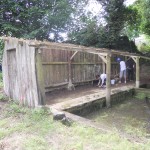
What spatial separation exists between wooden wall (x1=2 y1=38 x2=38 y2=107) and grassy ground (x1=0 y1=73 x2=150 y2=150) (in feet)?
3.60

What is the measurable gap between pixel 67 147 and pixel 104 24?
41.5ft

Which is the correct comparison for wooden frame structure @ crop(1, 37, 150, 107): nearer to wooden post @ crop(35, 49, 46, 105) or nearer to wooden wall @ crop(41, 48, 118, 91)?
wooden post @ crop(35, 49, 46, 105)

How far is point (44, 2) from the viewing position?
15.8 m

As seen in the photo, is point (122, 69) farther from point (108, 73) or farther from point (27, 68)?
point (27, 68)

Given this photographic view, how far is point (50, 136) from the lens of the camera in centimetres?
520

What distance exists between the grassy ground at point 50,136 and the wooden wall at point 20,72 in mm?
1098

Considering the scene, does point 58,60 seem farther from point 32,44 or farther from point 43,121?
point 43,121

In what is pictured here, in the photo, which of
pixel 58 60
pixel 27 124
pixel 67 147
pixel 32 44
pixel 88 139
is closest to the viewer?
pixel 67 147

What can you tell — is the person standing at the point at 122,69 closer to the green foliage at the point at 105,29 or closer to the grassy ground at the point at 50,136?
the green foliage at the point at 105,29

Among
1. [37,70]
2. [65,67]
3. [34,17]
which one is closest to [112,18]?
[34,17]

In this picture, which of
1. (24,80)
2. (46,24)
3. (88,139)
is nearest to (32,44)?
(24,80)

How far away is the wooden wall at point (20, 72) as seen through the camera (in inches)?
290

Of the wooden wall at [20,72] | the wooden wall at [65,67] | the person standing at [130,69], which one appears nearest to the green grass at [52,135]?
the wooden wall at [20,72]

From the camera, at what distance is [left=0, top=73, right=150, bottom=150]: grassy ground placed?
4562 mm
